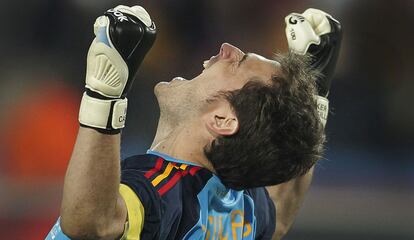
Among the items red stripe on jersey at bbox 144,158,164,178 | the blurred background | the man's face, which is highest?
the man's face

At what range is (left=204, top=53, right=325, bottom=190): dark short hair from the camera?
2092mm

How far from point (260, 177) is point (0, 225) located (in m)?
2.75

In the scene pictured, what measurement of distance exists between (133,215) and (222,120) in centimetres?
44

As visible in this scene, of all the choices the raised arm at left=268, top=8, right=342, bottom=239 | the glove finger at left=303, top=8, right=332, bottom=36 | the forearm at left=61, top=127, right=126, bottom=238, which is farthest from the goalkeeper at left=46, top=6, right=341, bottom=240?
the glove finger at left=303, top=8, right=332, bottom=36

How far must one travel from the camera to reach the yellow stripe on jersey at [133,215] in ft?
5.96

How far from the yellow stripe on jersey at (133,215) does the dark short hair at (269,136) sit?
0.36 metres

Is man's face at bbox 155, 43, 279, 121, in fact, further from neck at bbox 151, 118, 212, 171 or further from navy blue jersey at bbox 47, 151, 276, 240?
navy blue jersey at bbox 47, 151, 276, 240

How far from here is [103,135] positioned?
1727mm

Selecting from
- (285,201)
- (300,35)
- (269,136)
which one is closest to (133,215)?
(269,136)

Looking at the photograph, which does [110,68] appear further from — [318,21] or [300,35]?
[318,21]

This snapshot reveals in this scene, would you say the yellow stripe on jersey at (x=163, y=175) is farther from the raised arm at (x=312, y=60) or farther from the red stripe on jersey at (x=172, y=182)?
the raised arm at (x=312, y=60)

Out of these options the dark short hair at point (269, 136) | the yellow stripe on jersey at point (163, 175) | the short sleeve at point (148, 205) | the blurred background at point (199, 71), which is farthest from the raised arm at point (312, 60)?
the blurred background at point (199, 71)

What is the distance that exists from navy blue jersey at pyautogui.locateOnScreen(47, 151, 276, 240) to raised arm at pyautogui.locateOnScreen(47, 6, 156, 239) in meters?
0.07

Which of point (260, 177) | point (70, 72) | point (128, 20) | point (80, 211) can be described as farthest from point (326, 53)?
point (70, 72)
